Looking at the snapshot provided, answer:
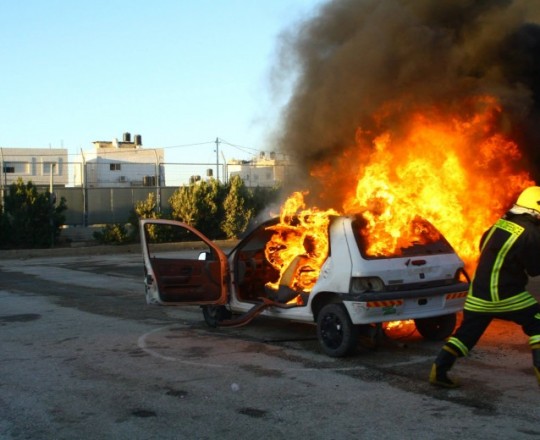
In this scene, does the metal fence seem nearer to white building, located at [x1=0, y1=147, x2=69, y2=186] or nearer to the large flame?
white building, located at [x1=0, y1=147, x2=69, y2=186]

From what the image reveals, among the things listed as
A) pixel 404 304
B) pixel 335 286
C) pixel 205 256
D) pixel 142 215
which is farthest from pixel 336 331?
pixel 142 215

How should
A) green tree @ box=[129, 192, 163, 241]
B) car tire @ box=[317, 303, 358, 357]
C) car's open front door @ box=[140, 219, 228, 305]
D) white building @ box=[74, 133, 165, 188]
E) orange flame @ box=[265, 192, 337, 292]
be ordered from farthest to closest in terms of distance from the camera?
white building @ box=[74, 133, 165, 188] < green tree @ box=[129, 192, 163, 241] < car's open front door @ box=[140, 219, 228, 305] < orange flame @ box=[265, 192, 337, 292] < car tire @ box=[317, 303, 358, 357]

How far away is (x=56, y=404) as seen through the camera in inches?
202

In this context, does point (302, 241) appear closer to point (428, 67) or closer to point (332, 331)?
point (332, 331)

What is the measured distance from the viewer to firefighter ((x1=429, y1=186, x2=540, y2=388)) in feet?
16.5

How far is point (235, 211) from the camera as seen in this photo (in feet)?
80.0

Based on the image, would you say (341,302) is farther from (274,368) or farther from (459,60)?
(459,60)

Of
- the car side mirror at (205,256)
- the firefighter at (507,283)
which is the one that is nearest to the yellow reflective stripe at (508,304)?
the firefighter at (507,283)

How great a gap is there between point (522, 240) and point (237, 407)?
2559 mm

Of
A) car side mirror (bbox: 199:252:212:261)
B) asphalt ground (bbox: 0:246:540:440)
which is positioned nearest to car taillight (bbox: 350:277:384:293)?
asphalt ground (bbox: 0:246:540:440)

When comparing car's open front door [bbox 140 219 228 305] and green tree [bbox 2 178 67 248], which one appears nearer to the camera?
car's open front door [bbox 140 219 228 305]

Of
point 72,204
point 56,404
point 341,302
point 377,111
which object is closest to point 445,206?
point 377,111

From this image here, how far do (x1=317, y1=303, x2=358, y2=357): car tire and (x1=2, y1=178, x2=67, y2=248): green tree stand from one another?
17337 millimetres

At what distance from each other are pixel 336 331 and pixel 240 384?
4.21 feet
